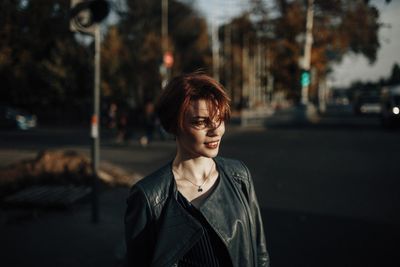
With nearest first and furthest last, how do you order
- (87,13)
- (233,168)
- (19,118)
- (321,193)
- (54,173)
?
(233,168) < (87,13) < (321,193) < (54,173) < (19,118)

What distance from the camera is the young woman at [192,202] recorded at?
2.01 m

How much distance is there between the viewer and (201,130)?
2.09 metres

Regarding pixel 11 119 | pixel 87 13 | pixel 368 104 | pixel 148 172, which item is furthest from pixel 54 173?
pixel 368 104

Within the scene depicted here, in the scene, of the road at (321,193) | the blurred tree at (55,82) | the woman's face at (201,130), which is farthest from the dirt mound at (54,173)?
the blurred tree at (55,82)

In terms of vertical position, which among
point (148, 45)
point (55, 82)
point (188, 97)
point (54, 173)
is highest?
point (148, 45)

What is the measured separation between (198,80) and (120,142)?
1636cm

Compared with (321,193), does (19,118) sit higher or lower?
higher

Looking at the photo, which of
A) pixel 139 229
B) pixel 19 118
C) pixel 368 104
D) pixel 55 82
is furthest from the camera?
pixel 368 104

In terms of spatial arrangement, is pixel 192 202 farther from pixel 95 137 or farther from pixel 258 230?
pixel 95 137

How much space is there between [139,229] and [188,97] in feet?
1.90

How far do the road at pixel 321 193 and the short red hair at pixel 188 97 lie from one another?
9.40ft

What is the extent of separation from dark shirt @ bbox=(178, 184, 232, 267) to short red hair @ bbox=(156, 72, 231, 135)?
1.22 ft

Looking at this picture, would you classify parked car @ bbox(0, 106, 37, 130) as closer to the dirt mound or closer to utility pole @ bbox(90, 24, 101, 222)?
the dirt mound

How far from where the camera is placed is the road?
499cm
